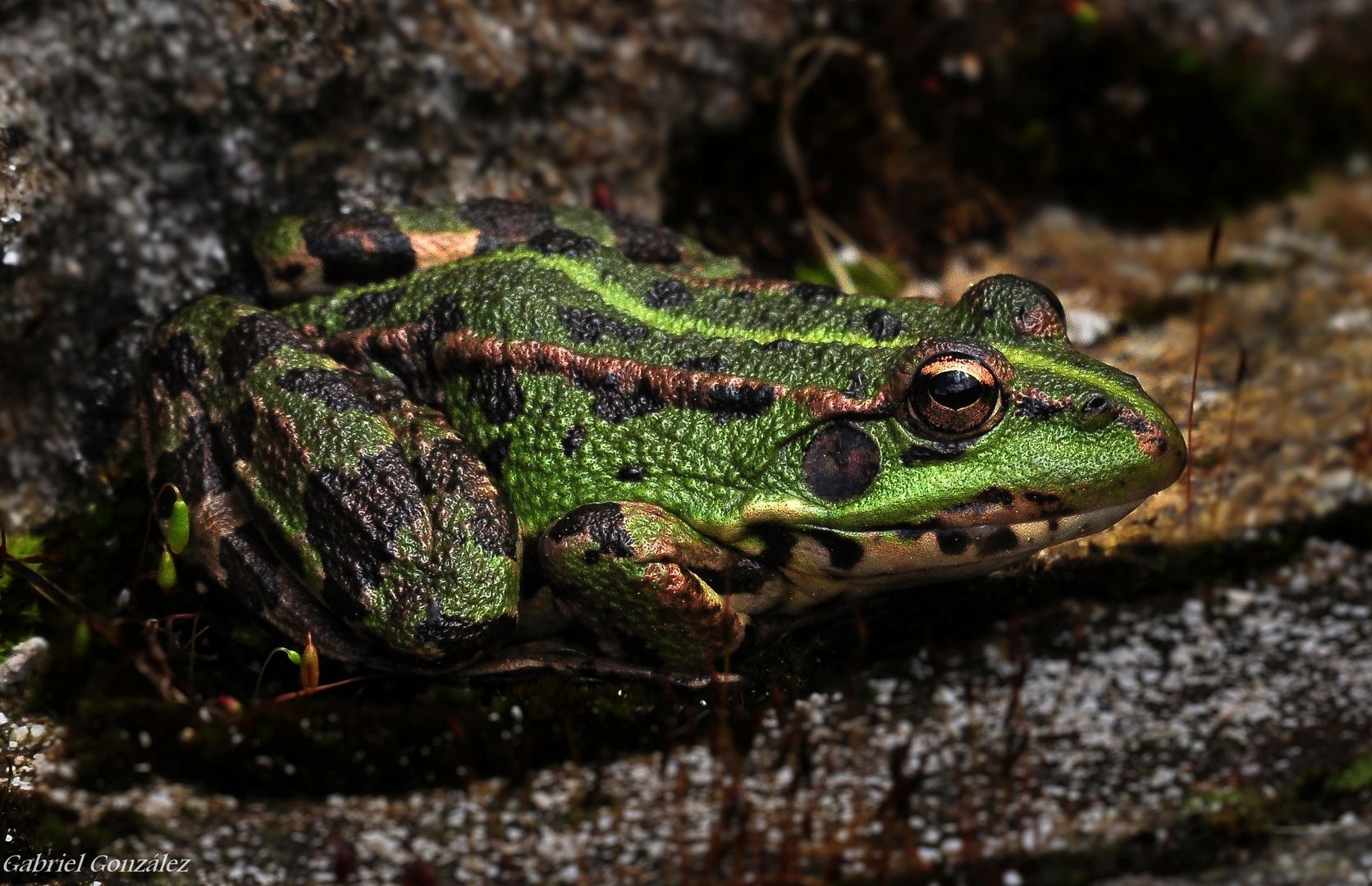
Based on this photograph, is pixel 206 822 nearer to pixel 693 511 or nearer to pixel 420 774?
pixel 420 774

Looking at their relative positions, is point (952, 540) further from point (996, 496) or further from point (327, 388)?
point (327, 388)

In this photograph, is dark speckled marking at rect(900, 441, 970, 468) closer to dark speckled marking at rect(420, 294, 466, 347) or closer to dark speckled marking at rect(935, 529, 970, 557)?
dark speckled marking at rect(935, 529, 970, 557)

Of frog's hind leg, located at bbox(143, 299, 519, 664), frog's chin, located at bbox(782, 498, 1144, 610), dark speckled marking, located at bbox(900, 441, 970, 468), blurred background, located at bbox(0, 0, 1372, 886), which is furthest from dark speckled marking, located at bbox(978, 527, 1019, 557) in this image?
frog's hind leg, located at bbox(143, 299, 519, 664)

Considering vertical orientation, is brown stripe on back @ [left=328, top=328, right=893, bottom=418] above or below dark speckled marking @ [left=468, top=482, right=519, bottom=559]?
above

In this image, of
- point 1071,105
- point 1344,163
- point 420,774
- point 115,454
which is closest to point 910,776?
point 420,774

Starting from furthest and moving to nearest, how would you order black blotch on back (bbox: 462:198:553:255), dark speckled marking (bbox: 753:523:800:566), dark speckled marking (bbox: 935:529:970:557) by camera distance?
black blotch on back (bbox: 462:198:553:255)
dark speckled marking (bbox: 753:523:800:566)
dark speckled marking (bbox: 935:529:970:557)

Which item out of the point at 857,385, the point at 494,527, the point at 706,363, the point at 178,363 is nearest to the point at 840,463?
the point at 857,385

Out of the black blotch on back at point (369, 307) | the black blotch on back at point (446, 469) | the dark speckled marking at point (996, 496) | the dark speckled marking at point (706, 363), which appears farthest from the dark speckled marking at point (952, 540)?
the black blotch on back at point (369, 307)
